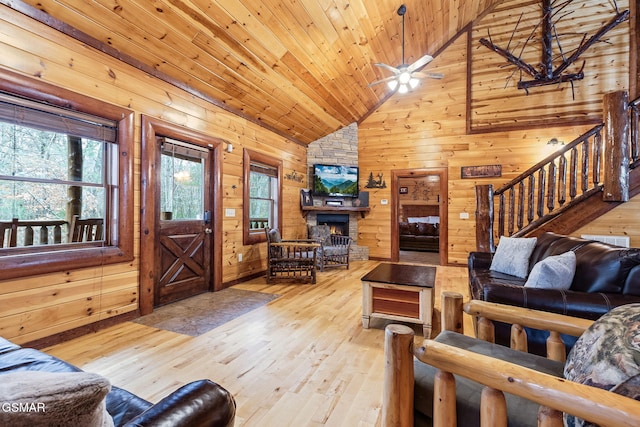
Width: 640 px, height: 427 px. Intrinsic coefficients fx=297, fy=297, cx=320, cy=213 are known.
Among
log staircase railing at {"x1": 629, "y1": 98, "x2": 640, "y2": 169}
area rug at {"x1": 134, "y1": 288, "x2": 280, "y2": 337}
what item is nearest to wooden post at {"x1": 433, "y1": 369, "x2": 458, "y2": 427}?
area rug at {"x1": 134, "y1": 288, "x2": 280, "y2": 337}

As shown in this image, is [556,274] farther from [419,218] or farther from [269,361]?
[419,218]

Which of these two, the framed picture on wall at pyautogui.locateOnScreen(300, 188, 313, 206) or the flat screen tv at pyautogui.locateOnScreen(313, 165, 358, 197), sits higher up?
the flat screen tv at pyautogui.locateOnScreen(313, 165, 358, 197)

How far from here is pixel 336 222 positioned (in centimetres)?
659

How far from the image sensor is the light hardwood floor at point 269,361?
1654 millimetres

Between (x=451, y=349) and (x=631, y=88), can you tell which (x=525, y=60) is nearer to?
(x=631, y=88)

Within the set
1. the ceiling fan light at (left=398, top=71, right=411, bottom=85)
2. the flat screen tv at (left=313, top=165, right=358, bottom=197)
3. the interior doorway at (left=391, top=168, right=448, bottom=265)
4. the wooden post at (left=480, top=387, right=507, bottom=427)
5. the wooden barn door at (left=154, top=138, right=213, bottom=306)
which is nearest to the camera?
the wooden post at (left=480, top=387, right=507, bottom=427)

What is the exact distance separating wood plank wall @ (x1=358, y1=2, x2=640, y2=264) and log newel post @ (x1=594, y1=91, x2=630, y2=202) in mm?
2540

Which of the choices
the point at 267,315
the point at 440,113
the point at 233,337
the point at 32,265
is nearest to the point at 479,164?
the point at 440,113

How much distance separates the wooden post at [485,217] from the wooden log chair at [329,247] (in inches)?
86.3

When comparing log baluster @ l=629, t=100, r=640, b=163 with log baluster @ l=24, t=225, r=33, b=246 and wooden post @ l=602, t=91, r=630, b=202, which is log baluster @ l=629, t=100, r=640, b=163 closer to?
wooden post @ l=602, t=91, r=630, b=202

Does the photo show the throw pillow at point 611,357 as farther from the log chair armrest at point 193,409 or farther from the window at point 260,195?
the window at point 260,195

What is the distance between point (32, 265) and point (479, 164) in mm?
6455

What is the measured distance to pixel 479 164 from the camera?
18.9 feet

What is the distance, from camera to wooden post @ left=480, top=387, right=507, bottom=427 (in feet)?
2.90
